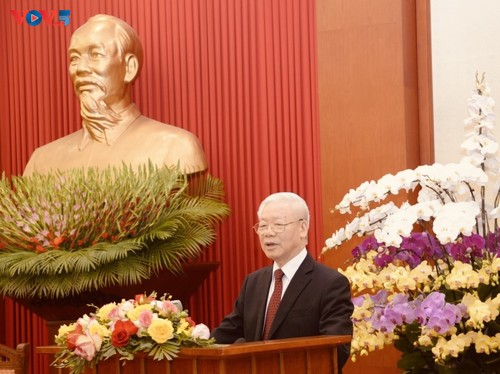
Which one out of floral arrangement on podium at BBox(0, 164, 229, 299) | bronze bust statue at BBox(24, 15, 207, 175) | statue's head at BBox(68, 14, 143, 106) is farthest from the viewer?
statue's head at BBox(68, 14, 143, 106)

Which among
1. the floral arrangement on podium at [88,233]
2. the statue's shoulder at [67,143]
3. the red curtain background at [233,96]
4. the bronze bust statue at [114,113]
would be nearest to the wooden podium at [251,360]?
the floral arrangement on podium at [88,233]

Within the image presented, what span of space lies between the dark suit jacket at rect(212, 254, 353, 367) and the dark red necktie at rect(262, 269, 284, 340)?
3 centimetres

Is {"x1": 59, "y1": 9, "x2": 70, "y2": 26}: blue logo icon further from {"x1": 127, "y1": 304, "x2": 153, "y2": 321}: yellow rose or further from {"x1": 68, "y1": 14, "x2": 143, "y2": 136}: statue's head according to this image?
{"x1": 127, "y1": 304, "x2": 153, "y2": 321}: yellow rose

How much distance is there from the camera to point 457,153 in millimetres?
4953

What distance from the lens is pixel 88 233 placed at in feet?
15.8

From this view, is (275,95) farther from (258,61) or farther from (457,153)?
(457,153)

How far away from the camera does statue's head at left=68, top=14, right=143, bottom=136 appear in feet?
18.0

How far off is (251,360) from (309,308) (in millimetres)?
646

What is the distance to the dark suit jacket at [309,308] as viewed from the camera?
11.3 feet

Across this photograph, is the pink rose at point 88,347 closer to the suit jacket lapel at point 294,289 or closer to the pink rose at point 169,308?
the pink rose at point 169,308

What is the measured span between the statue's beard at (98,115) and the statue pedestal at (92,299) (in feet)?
3.02

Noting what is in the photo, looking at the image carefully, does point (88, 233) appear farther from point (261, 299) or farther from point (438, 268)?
point (438, 268)

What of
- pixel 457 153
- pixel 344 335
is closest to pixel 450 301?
pixel 344 335

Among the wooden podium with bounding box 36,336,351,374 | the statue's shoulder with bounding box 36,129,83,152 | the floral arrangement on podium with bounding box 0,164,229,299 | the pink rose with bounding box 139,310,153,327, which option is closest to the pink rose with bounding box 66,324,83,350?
the wooden podium with bounding box 36,336,351,374
